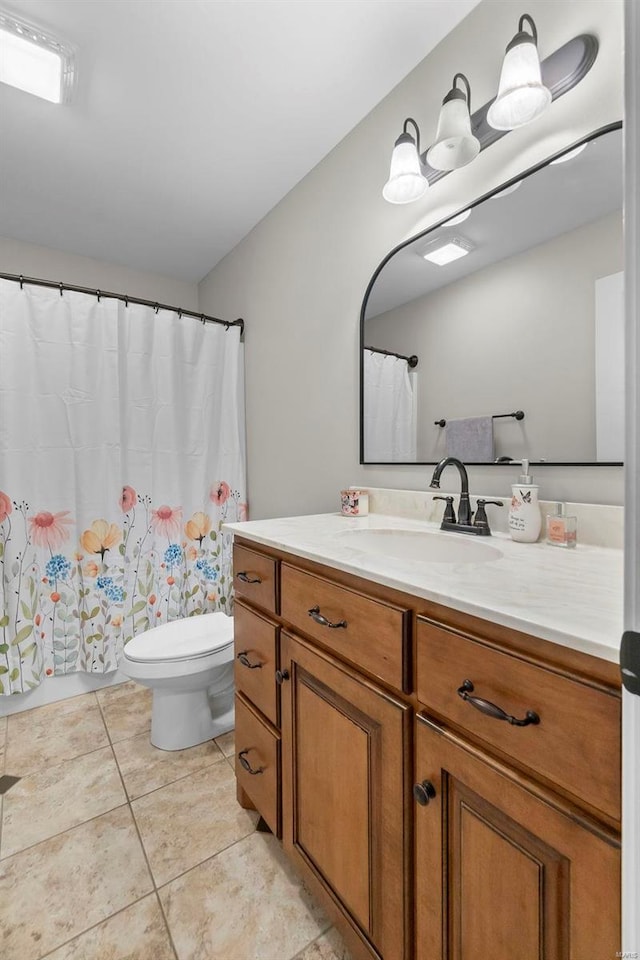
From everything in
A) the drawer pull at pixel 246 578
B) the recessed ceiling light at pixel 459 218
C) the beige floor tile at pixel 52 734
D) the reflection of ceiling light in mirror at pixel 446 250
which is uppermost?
the recessed ceiling light at pixel 459 218

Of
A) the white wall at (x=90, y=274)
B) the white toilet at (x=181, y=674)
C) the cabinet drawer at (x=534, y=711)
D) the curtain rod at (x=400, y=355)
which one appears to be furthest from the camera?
the white wall at (x=90, y=274)

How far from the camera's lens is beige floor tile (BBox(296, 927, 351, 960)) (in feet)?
3.14

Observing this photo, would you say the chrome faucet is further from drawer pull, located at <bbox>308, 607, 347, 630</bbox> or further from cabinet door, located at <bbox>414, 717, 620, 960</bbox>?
cabinet door, located at <bbox>414, 717, 620, 960</bbox>

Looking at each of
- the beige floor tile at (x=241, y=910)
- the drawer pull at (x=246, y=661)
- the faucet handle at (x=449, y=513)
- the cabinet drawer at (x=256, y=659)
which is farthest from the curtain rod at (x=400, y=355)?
the beige floor tile at (x=241, y=910)

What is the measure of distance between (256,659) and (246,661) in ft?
0.26

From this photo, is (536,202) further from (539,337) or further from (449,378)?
(449,378)

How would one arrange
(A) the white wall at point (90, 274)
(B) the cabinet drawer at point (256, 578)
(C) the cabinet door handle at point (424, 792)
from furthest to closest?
1. (A) the white wall at point (90, 274)
2. (B) the cabinet drawer at point (256, 578)
3. (C) the cabinet door handle at point (424, 792)

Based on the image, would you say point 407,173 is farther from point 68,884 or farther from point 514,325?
point 68,884

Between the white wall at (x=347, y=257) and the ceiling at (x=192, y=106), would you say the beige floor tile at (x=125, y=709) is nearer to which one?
the white wall at (x=347, y=257)

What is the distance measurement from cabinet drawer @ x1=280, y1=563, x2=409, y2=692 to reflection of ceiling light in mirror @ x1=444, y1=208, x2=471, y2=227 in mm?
1151

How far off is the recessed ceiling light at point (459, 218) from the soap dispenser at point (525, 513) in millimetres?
808

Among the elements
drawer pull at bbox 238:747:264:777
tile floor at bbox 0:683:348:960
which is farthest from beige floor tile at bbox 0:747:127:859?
drawer pull at bbox 238:747:264:777

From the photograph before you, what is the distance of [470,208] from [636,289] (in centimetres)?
112

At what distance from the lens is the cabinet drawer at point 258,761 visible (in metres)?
1.12
